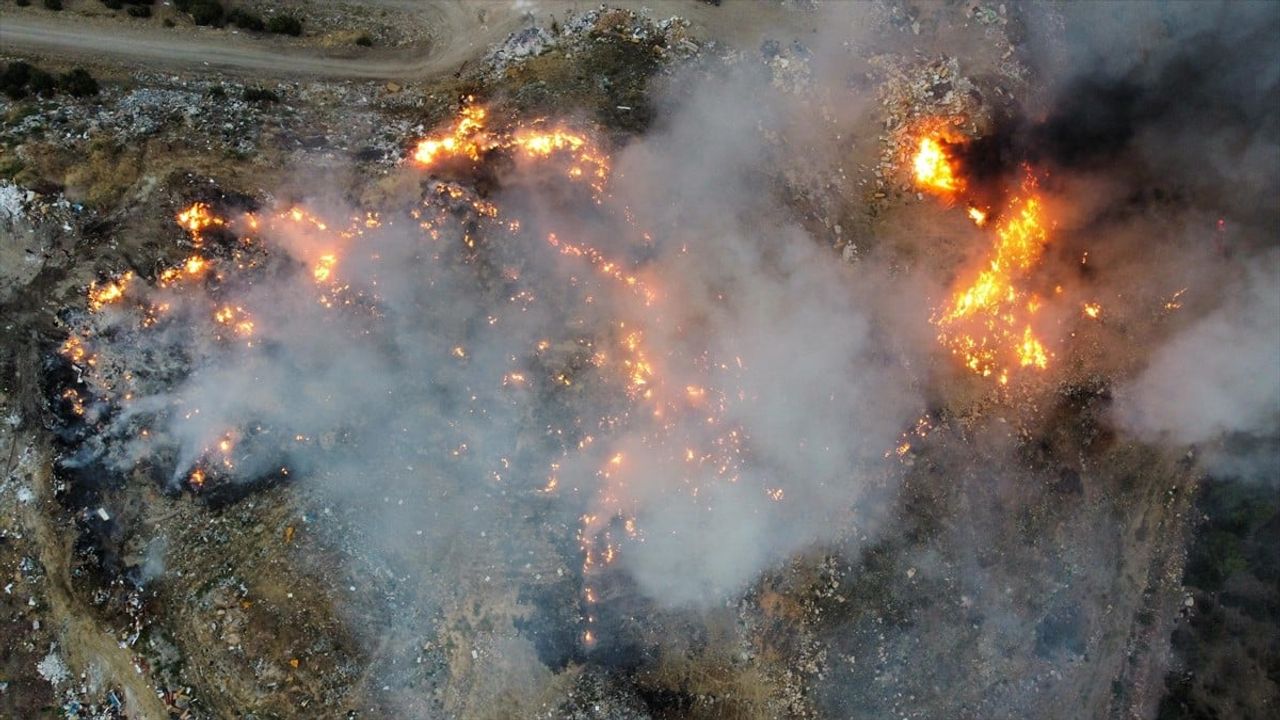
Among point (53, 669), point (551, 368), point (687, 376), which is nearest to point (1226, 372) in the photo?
point (687, 376)

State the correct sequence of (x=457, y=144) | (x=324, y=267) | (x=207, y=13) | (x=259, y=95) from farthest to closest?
(x=207, y=13), (x=259, y=95), (x=457, y=144), (x=324, y=267)

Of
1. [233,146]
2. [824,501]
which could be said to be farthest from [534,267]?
[824,501]

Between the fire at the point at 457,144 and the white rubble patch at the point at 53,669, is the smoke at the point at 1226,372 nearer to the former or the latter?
the fire at the point at 457,144

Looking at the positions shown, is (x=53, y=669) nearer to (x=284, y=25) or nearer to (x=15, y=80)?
(x=15, y=80)

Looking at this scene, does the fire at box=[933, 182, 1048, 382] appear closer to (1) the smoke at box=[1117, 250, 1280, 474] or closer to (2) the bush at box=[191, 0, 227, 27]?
(1) the smoke at box=[1117, 250, 1280, 474]

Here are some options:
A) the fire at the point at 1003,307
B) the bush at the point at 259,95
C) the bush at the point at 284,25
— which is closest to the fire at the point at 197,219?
the bush at the point at 259,95
